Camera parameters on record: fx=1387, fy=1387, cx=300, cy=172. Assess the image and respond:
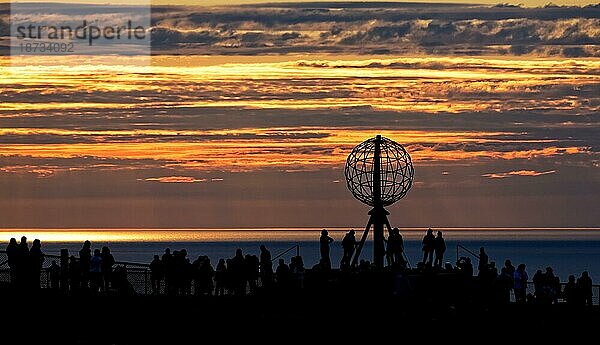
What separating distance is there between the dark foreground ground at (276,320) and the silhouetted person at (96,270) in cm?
46

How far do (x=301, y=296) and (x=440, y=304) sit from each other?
169 inches

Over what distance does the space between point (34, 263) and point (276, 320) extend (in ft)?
23.8

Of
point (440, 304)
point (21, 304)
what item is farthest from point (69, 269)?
point (440, 304)

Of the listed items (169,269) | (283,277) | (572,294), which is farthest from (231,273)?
(572,294)

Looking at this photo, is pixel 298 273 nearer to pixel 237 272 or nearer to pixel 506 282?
Result: pixel 237 272

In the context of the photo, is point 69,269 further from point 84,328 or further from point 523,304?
point 523,304

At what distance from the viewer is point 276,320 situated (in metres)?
40.1

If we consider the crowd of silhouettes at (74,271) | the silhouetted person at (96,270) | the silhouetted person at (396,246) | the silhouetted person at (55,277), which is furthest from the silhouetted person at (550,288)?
the silhouetted person at (55,277)

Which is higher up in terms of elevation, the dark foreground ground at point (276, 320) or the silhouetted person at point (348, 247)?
the silhouetted person at point (348, 247)

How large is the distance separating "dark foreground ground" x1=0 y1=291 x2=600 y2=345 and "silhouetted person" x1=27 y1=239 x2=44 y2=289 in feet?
1.71

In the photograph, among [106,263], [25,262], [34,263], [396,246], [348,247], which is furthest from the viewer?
[348,247]

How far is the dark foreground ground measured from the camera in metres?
39.2

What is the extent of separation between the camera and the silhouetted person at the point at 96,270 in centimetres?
4116

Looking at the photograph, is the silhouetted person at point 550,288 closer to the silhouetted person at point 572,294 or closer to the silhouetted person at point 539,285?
the silhouetted person at point 539,285
